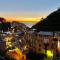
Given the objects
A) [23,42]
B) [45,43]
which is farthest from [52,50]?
[23,42]

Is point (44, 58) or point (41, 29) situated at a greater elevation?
point (41, 29)

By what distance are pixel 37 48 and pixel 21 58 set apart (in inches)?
7.2

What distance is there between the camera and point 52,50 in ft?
10.1

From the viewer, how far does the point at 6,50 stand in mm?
3166

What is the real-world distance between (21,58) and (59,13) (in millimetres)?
572

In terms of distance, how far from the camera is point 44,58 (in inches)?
124

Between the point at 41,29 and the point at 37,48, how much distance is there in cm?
20

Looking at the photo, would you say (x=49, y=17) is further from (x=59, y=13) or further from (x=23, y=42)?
(x=23, y=42)

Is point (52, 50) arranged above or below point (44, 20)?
below

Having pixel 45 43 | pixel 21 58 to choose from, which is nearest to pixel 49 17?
pixel 45 43

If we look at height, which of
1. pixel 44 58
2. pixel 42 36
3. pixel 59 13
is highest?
pixel 59 13

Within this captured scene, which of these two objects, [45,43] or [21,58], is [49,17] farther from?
[21,58]

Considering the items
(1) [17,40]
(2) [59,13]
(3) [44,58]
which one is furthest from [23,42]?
(2) [59,13]

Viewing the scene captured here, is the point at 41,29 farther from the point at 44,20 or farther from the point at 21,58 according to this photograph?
the point at 21,58
